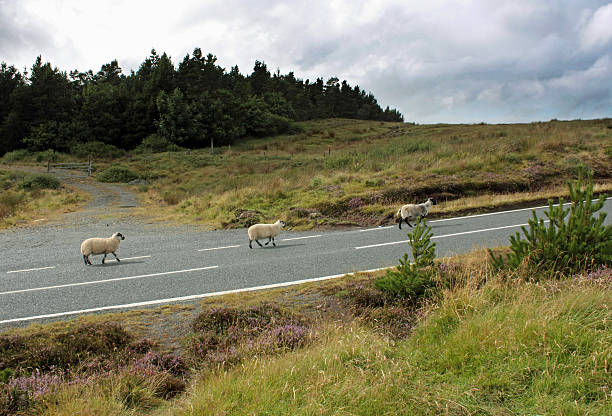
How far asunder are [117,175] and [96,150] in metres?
23.1

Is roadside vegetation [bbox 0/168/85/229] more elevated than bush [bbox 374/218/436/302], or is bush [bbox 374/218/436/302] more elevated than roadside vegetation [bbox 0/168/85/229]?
roadside vegetation [bbox 0/168/85/229]

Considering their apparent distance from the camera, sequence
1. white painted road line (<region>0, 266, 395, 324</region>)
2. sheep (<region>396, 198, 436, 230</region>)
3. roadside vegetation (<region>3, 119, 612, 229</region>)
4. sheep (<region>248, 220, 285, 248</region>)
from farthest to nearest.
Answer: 1. roadside vegetation (<region>3, 119, 612, 229</region>)
2. sheep (<region>396, 198, 436, 230</region>)
3. sheep (<region>248, 220, 285, 248</region>)
4. white painted road line (<region>0, 266, 395, 324</region>)

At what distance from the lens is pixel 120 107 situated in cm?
7462

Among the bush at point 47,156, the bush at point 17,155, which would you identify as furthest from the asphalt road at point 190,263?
the bush at point 17,155

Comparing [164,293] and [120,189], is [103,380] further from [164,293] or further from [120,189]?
[120,189]

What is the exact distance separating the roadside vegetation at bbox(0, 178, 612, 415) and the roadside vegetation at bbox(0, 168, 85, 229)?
19.3m

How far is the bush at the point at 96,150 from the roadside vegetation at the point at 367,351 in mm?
63640

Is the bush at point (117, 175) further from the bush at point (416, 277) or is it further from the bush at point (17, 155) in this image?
the bush at point (416, 277)

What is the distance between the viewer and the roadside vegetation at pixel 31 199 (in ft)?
74.3

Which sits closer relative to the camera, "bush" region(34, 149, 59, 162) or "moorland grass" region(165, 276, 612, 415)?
"moorland grass" region(165, 276, 612, 415)

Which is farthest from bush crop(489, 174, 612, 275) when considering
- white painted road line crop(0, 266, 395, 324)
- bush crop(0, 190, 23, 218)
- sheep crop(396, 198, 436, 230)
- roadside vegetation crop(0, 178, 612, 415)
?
bush crop(0, 190, 23, 218)

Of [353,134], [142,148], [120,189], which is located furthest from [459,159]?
[142,148]

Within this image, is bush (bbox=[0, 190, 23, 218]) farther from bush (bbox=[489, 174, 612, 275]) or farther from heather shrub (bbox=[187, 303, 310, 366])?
bush (bbox=[489, 174, 612, 275])

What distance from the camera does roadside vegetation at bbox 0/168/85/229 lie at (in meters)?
22.6
